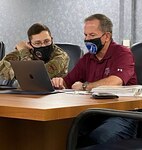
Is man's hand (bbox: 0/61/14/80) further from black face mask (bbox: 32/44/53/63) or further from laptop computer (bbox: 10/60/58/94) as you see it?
laptop computer (bbox: 10/60/58/94)

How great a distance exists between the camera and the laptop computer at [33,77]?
1.86 metres

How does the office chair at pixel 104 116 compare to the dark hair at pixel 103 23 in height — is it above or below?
below

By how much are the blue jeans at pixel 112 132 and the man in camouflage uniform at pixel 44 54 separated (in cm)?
96

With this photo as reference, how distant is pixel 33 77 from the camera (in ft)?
6.34

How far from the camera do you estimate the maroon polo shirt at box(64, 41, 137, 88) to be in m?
2.38

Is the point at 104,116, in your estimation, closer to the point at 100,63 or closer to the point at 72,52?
the point at 100,63

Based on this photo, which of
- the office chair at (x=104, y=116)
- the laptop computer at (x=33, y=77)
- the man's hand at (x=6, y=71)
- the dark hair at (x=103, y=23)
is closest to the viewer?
the office chair at (x=104, y=116)

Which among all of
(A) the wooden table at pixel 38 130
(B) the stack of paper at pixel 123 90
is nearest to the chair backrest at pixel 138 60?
(B) the stack of paper at pixel 123 90

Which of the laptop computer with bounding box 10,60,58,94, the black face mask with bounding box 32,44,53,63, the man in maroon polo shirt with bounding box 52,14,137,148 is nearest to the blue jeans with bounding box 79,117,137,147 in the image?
the laptop computer with bounding box 10,60,58,94

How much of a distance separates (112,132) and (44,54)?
1.19m

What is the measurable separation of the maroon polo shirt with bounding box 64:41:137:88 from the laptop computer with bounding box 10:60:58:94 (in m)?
0.61

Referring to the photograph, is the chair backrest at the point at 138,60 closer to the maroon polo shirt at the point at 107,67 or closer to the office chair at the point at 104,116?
the maroon polo shirt at the point at 107,67

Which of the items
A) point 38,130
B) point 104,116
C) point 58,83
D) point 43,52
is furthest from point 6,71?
point 104,116

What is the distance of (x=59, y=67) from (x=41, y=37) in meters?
0.27
